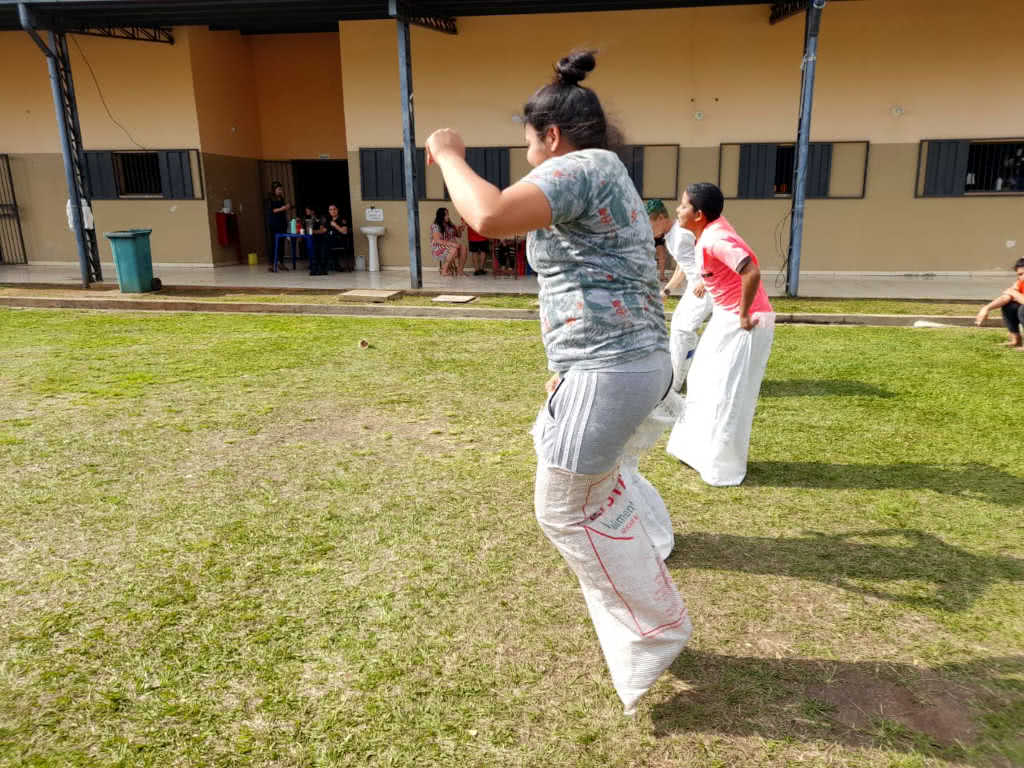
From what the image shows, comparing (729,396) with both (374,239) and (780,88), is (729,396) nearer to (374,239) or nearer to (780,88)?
(780,88)

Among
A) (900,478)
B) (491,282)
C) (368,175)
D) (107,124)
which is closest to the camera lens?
(900,478)

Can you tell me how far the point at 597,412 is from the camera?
216 cm

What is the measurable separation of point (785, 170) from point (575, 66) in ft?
43.7

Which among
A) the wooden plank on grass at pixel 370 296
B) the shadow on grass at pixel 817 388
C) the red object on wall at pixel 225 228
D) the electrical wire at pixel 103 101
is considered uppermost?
the electrical wire at pixel 103 101

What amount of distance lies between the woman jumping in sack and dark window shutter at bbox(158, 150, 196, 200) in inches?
607

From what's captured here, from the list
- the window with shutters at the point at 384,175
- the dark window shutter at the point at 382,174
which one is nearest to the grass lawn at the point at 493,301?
the window with shutters at the point at 384,175

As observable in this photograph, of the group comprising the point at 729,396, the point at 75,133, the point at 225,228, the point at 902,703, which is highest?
the point at 75,133

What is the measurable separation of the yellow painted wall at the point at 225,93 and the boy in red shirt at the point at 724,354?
14103 mm

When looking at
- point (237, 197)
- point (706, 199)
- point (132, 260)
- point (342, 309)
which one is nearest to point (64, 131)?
point (132, 260)

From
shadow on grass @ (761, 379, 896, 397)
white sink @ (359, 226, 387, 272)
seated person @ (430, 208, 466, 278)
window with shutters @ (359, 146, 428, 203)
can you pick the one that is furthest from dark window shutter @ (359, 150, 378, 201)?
shadow on grass @ (761, 379, 896, 397)

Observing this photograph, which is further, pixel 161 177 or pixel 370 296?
pixel 161 177

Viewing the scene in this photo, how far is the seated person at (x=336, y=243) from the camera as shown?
15.1 metres

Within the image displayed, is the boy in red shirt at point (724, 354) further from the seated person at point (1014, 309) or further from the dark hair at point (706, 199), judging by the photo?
the seated person at point (1014, 309)

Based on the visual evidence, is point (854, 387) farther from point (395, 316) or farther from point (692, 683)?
point (395, 316)
